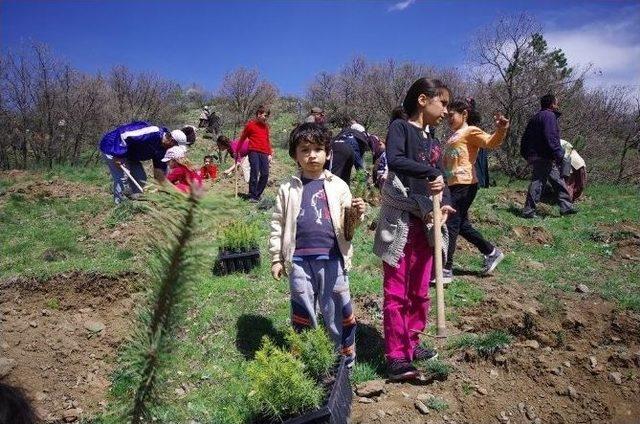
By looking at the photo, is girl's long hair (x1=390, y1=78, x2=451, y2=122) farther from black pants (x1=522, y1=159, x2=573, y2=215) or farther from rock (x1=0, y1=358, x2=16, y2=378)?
black pants (x1=522, y1=159, x2=573, y2=215)

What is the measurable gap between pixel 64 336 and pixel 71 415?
3.58ft

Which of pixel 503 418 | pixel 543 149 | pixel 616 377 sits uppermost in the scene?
pixel 543 149

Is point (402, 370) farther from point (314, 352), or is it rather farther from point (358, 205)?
point (358, 205)

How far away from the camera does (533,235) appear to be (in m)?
6.71

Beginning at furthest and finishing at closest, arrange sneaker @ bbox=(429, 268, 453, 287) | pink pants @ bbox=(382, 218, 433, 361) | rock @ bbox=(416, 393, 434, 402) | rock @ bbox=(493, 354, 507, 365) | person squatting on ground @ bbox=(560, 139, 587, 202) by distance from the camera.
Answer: person squatting on ground @ bbox=(560, 139, 587, 202) → sneaker @ bbox=(429, 268, 453, 287) → rock @ bbox=(493, 354, 507, 365) → pink pants @ bbox=(382, 218, 433, 361) → rock @ bbox=(416, 393, 434, 402)

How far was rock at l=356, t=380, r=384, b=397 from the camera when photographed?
8.85 ft

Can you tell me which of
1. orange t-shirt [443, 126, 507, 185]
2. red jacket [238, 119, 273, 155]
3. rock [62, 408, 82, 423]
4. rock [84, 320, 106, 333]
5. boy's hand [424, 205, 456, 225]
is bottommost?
rock [62, 408, 82, 423]

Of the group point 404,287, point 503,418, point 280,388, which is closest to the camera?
point 280,388

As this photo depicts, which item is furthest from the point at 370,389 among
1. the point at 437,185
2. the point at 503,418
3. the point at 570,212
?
the point at 570,212

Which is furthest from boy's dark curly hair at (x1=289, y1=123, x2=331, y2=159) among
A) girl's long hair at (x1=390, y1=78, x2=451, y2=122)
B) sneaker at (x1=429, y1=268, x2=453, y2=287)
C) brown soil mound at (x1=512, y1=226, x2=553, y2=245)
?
brown soil mound at (x1=512, y1=226, x2=553, y2=245)

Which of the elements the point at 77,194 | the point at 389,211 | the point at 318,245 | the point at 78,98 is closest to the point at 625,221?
the point at 389,211

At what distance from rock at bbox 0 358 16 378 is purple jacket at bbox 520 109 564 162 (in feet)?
25.3

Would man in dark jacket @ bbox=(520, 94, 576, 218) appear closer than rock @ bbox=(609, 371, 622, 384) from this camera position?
No

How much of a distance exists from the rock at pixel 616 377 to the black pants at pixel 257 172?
Result: 22.3 feet
